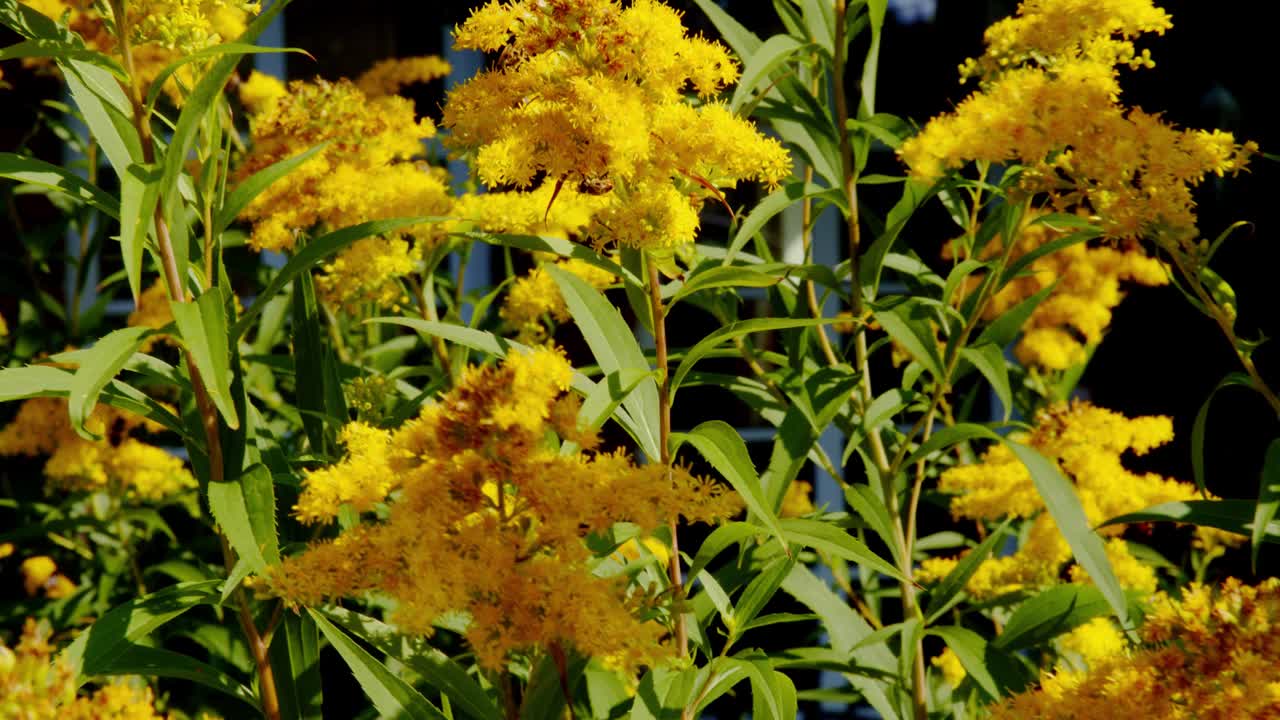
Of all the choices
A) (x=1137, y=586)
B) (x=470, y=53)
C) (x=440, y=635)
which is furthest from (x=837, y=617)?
(x=470, y=53)

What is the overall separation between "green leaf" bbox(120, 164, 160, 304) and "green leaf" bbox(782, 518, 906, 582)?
0.69m

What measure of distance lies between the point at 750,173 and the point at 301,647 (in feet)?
2.62

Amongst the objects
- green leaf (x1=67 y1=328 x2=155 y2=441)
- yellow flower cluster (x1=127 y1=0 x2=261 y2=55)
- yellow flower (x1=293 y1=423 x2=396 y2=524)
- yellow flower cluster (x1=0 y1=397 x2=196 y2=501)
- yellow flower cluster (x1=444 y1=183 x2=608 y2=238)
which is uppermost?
yellow flower cluster (x1=127 y1=0 x2=261 y2=55)

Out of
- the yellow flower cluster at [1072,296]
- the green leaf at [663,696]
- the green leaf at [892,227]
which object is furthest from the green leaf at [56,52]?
the yellow flower cluster at [1072,296]

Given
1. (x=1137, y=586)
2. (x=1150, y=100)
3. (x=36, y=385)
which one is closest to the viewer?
(x=36, y=385)

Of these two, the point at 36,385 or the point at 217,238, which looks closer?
the point at 36,385

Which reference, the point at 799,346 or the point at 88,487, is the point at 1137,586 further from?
the point at 88,487

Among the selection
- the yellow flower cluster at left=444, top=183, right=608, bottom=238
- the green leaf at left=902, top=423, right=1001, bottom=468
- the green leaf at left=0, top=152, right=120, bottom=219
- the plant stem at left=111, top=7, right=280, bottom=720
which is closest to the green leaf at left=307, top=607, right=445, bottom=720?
the plant stem at left=111, top=7, right=280, bottom=720

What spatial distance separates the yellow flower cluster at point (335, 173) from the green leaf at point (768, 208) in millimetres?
565

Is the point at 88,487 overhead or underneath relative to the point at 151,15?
underneath

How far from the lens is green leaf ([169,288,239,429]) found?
102 centimetres

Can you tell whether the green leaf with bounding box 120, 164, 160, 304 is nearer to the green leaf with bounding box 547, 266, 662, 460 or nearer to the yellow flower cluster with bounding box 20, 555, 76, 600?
the green leaf with bounding box 547, 266, 662, 460

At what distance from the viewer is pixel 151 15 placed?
4.05 ft

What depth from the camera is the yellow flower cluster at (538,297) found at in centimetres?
171
